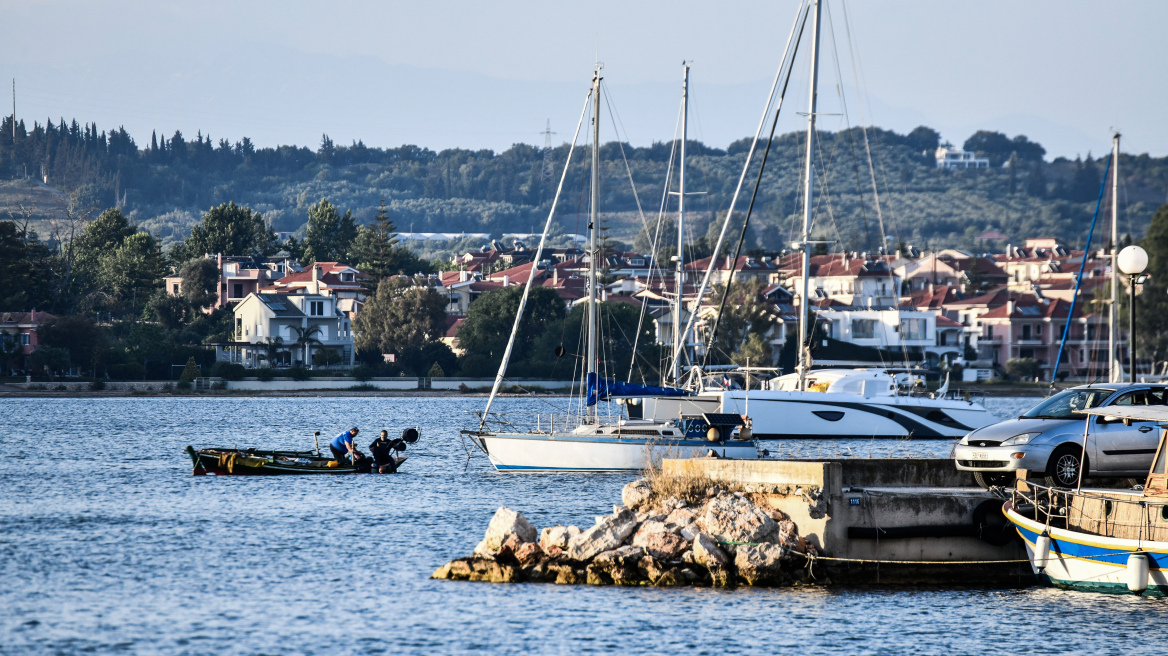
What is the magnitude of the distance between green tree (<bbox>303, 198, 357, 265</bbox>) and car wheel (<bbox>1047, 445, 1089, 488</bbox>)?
146m

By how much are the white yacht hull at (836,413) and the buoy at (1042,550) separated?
2690cm

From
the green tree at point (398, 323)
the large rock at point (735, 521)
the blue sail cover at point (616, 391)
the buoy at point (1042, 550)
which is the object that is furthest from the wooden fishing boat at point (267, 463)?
the green tree at point (398, 323)

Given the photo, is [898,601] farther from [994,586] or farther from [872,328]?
[872,328]

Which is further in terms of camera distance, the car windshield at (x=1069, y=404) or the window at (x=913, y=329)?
the window at (x=913, y=329)

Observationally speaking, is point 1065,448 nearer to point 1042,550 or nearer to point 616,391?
point 1042,550

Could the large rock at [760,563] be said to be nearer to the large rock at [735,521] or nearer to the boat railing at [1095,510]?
the large rock at [735,521]

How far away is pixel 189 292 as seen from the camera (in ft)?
430

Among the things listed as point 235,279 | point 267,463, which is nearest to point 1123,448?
point 267,463

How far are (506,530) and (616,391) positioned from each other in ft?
68.2

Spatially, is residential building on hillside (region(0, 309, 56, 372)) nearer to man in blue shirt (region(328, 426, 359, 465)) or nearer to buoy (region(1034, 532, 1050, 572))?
man in blue shirt (region(328, 426, 359, 465))

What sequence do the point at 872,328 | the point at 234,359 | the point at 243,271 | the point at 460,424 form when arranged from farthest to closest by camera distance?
1. the point at 243,271
2. the point at 234,359
3. the point at 872,328
4. the point at 460,424

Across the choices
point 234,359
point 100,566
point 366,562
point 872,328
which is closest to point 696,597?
point 366,562

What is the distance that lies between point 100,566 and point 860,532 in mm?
14504

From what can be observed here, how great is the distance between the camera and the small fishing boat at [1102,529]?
842 inches
